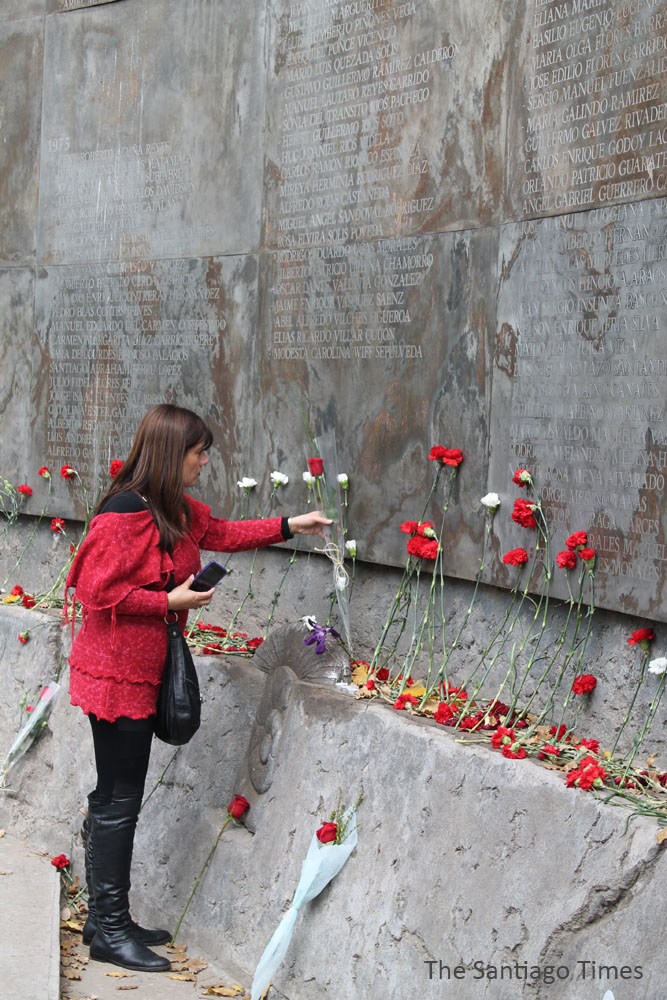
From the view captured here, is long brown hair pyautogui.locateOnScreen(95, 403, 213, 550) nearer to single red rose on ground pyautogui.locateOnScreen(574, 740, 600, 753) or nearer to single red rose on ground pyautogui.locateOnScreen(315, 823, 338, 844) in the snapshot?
single red rose on ground pyautogui.locateOnScreen(315, 823, 338, 844)

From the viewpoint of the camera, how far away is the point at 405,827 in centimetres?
358

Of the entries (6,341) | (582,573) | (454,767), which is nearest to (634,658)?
(582,573)

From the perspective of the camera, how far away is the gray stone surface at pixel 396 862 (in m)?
2.95

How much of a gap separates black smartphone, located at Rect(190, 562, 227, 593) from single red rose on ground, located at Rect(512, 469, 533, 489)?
0.95 metres

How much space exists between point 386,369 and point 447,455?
0.49m

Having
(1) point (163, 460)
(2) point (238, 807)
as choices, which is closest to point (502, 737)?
(2) point (238, 807)

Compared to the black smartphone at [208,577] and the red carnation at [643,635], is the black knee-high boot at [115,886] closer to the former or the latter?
the black smartphone at [208,577]

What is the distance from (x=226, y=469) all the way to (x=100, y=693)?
5.28 feet

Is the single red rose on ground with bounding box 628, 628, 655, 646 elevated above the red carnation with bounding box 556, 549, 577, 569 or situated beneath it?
situated beneath

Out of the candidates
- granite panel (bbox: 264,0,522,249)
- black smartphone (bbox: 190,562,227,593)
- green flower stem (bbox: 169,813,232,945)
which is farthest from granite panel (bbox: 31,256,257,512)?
green flower stem (bbox: 169,813,232,945)

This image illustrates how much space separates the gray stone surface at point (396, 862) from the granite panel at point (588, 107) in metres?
1.67

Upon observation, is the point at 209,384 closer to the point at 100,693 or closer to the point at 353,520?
the point at 353,520

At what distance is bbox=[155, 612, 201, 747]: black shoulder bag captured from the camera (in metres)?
3.88

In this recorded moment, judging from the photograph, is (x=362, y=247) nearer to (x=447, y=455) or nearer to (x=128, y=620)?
(x=447, y=455)
